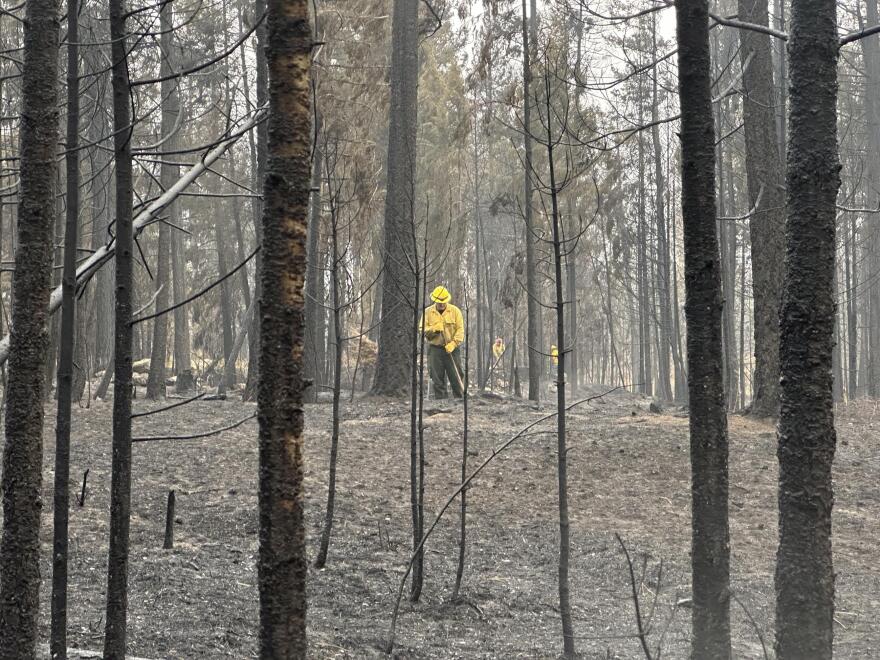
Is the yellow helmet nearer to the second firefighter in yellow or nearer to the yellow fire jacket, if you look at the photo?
the second firefighter in yellow

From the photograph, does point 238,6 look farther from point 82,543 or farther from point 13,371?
point 13,371

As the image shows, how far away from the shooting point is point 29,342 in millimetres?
2963

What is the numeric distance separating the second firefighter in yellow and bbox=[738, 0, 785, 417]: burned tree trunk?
14.7 ft

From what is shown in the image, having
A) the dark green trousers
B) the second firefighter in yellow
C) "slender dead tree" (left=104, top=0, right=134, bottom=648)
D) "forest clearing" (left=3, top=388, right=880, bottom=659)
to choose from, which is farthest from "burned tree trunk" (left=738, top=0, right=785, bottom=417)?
"slender dead tree" (left=104, top=0, right=134, bottom=648)

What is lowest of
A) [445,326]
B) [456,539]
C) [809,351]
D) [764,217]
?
[456,539]

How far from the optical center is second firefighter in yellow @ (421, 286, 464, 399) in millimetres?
13750

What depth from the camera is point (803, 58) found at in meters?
4.04

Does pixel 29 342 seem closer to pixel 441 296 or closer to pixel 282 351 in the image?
pixel 282 351

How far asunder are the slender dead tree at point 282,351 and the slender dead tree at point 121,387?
3.70ft

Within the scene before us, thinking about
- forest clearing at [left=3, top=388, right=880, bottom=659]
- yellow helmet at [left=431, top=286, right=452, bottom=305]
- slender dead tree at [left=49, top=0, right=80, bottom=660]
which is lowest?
forest clearing at [left=3, top=388, right=880, bottom=659]

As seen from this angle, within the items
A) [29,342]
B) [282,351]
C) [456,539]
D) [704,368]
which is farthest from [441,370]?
[282,351]

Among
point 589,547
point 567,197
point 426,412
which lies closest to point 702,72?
point 589,547

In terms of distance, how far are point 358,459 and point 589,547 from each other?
122 inches

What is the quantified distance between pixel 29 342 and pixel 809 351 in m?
3.21
